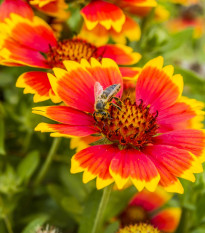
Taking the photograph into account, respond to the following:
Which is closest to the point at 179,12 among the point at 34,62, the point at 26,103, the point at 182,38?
the point at 182,38

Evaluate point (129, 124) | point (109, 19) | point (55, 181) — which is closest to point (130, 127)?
point (129, 124)

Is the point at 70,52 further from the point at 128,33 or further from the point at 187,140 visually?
the point at 187,140

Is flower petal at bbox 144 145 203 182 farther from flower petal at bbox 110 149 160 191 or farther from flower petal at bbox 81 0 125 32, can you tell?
flower petal at bbox 81 0 125 32

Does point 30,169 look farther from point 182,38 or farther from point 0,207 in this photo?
point 182,38

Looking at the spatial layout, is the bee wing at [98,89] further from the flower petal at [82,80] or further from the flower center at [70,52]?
the flower center at [70,52]

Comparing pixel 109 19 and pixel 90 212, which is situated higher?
pixel 109 19

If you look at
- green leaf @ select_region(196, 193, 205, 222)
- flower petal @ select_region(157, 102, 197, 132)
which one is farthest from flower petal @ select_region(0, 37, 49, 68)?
green leaf @ select_region(196, 193, 205, 222)
